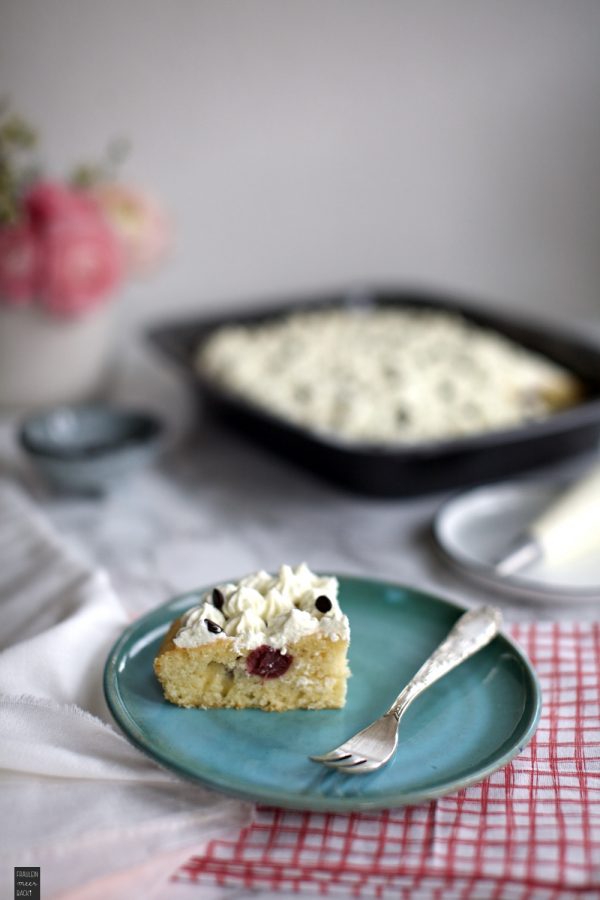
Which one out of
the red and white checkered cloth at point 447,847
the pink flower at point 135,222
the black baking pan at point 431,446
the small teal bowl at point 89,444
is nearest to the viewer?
the red and white checkered cloth at point 447,847

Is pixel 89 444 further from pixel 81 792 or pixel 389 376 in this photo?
pixel 81 792

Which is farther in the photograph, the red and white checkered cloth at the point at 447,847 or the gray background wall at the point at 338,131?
the gray background wall at the point at 338,131

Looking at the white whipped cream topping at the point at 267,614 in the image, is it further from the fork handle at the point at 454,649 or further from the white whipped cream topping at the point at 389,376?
the white whipped cream topping at the point at 389,376

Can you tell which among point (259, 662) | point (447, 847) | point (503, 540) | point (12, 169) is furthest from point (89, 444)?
point (447, 847)

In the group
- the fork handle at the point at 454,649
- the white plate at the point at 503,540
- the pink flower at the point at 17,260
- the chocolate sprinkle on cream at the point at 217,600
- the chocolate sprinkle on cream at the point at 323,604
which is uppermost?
the pink flower at the point at 17,260

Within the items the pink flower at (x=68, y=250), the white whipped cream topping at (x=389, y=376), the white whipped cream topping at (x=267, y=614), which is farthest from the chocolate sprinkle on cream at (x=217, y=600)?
the pink flower at (x=68, y=250)

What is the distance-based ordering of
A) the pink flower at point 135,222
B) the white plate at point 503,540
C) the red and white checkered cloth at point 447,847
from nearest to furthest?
the red and white checkered cloth at point 447,847 < the white plate at point 503,540 < the pink flower at point 135,222

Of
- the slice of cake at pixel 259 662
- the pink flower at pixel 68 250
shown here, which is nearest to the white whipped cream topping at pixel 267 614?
the slice of cake at pixel 259 662

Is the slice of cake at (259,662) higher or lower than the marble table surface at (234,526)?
higher
